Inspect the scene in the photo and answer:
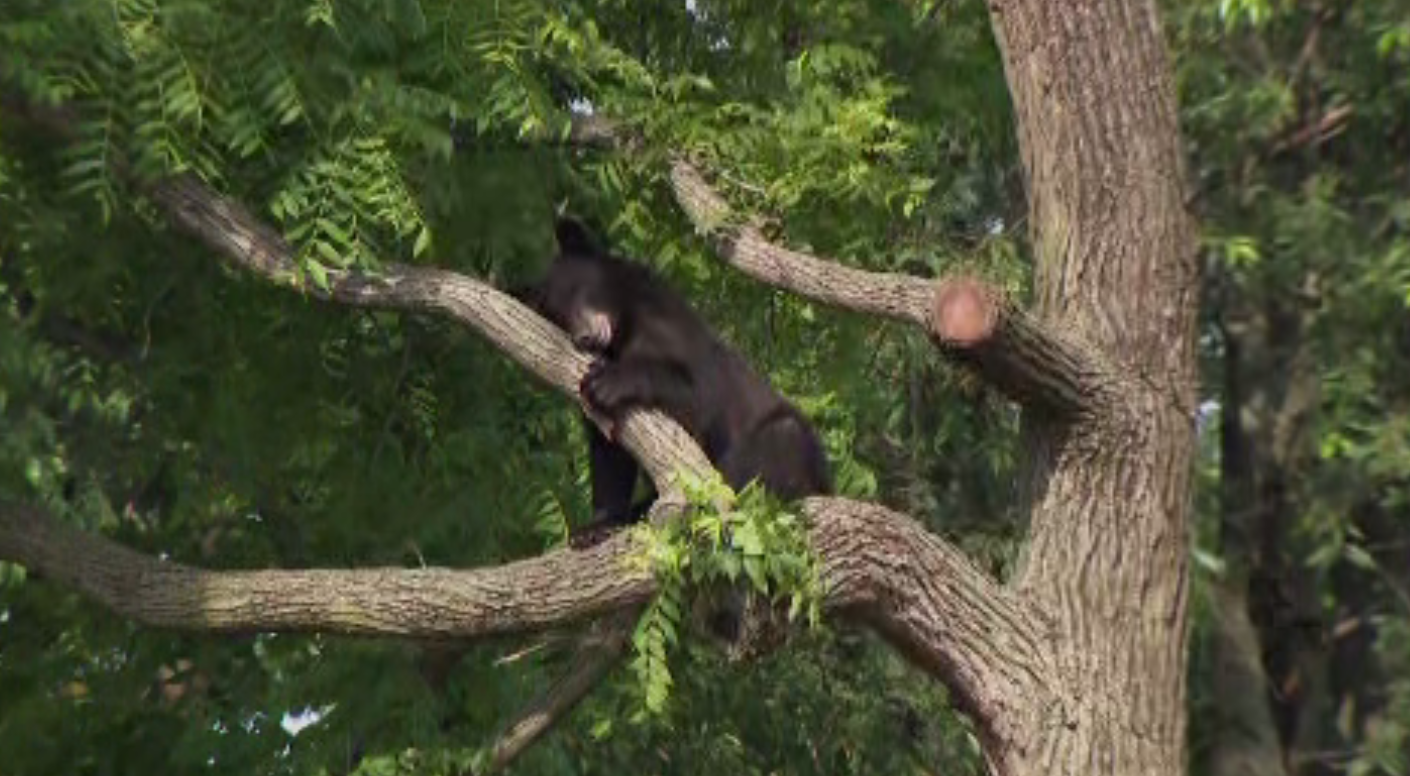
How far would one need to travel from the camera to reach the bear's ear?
8.64m

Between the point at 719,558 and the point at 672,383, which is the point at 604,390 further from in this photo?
the point at 719,558

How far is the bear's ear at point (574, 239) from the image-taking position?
864cm

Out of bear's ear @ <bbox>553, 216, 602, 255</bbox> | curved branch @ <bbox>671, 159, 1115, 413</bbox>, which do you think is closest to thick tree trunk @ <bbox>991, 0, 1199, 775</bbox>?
curved branch @ <bbox>671, 159, 1115, 413</bbox>

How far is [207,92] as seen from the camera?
8.12 metres

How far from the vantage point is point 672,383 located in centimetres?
811

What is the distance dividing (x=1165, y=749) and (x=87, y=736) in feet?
14.3

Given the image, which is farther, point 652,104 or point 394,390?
point 394,390

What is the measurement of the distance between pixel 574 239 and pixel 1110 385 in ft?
6.25

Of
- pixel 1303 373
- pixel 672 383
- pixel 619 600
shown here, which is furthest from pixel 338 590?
pixel 1303 373

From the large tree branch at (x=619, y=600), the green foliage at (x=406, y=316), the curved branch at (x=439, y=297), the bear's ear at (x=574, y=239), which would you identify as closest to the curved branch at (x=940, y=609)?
the large tree branch at (x=619, y=600)

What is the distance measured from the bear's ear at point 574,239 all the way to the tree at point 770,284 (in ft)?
0.87

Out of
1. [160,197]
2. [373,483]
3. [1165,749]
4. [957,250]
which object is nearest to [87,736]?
[373,483]

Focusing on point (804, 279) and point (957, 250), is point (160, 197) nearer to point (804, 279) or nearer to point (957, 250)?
point (804, 279)

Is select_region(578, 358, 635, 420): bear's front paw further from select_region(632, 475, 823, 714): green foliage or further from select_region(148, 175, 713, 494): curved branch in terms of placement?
select_region(632, 475, 823, 714): green foliage
